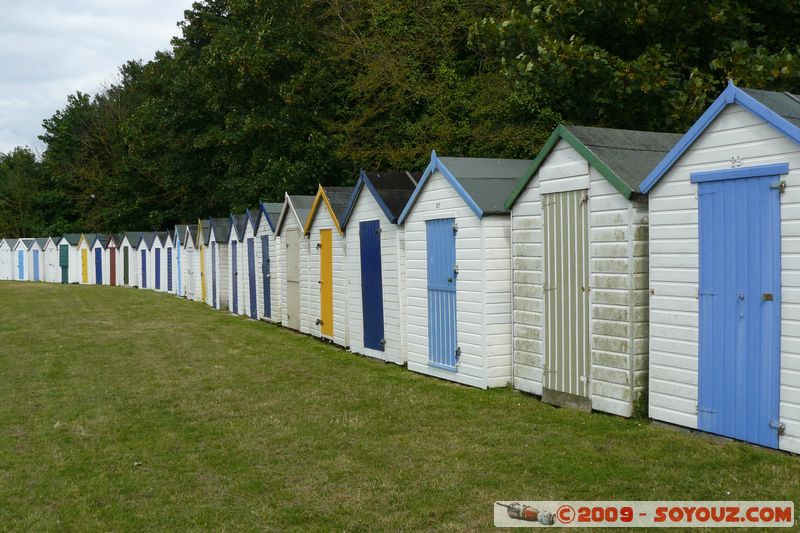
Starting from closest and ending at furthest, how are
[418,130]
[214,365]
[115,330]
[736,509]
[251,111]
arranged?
[736,509] < [214,365] < [115,330] < [418,130] < [251,111]

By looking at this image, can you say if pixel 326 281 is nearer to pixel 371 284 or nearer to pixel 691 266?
pixel 371 284

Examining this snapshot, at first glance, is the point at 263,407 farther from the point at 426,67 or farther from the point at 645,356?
the point at 426,67

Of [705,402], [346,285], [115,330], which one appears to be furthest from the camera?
[115,330]

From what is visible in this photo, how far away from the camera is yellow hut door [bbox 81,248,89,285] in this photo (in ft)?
147

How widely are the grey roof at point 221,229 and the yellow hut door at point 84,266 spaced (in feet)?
74.0

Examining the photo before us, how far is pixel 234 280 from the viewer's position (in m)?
23.9

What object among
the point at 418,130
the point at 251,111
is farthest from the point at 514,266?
the point at 251,111

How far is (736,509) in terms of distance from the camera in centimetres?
544

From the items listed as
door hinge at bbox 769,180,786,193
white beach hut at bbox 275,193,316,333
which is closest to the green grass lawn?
door hinge at bbox 769,180,786,193

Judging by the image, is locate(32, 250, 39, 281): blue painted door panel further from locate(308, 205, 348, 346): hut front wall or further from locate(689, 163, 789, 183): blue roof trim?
locate(689, 163, 789, 183): blue roof trim

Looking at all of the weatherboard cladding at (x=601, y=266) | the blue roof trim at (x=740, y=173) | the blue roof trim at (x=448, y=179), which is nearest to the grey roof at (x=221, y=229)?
the blue roof trim at (x=448, y=179)

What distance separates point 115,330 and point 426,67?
1278 cm

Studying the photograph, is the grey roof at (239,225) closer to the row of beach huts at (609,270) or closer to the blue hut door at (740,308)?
the row of beach huts at (609,270)

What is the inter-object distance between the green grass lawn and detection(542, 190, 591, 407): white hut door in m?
0.38
